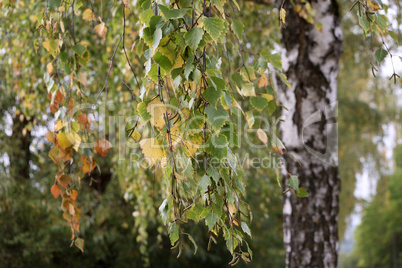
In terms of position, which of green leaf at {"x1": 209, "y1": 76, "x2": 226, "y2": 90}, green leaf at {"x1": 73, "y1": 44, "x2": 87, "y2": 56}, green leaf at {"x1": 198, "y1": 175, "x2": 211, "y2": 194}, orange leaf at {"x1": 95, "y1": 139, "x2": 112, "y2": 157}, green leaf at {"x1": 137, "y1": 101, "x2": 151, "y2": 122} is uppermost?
green leaf at {"x1": 73, "y1": 44, "x2": 87, "y2": 56}

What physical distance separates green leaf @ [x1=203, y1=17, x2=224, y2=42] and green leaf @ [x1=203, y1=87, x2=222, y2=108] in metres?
0.10

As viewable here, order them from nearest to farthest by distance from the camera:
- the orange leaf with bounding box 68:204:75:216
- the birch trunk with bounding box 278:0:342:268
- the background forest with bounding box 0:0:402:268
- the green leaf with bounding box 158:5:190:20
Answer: the green leaf with bounding box 158:5:190:20
the orange leaf with bounding box 68:204:75:216
the birch trunk with bounding box 278:0:342:268
the background forest with bounding box 0:0:402:268

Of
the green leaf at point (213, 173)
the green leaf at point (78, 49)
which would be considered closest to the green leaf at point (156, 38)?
the green leaf at point (213, 173)

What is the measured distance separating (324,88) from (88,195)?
3.56 metres

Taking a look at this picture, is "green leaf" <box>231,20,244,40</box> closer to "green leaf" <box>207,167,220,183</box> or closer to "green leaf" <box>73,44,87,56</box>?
"green leaf" <box>207,167,220,183</box>

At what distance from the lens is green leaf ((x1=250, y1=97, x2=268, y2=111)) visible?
34.9 inches

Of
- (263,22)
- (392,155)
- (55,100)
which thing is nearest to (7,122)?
(263,22)

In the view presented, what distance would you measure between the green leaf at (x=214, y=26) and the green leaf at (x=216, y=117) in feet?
0.46

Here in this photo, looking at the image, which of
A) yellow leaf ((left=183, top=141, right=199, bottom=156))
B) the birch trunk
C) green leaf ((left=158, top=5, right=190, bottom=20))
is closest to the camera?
green leaf ((left=158, top=5, right=190, bottom=20))

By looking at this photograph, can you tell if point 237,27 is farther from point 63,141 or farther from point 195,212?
point 63,141

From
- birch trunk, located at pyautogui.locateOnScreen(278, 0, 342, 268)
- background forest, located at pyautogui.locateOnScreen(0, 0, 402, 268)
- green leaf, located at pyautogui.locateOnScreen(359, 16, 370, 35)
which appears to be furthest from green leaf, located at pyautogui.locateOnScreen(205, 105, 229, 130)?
background forest, located at pyautogui.locateOnScreen(0, 0, 402, 268)

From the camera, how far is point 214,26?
736 millimetres

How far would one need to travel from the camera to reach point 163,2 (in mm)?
758

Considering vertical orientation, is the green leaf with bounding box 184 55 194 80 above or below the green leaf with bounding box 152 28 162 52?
below
